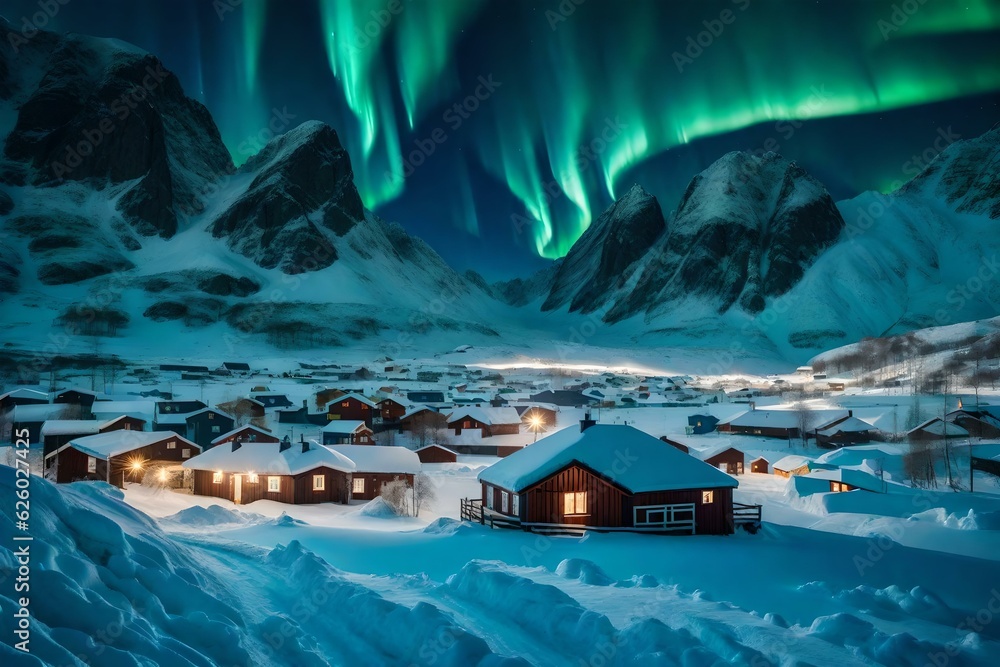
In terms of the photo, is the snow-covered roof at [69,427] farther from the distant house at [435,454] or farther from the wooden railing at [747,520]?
the wooden railing at [747,520]

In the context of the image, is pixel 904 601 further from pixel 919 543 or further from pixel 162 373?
pixel 162 373

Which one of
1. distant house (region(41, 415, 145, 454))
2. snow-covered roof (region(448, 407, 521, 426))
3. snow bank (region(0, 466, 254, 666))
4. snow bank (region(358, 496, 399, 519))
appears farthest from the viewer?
snow-covered roof (region(448, 407, 521, 426))

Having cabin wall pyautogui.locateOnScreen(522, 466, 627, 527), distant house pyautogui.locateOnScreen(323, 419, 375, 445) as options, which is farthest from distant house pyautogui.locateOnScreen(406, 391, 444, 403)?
cabin wall pyautogui.locateOnScreen(522, 466, 627, 527)

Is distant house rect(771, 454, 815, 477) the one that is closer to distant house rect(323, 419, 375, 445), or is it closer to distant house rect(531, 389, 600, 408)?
distant house rect(531, 389, 600, 408)

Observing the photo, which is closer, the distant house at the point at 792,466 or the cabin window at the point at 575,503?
the cabin window at the point at 575,503

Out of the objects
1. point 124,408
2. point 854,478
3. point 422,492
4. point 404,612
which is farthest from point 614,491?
point 124,408

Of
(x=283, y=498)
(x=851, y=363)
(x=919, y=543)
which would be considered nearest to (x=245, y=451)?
(x=283, y=498)

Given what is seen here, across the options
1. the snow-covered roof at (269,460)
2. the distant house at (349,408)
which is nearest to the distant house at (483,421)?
the distant house at (349,408)
